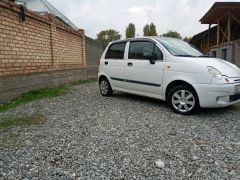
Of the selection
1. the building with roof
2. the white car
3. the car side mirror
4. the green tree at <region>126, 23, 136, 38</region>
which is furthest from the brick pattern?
the green tree at <region>126, 23, 136, 38</region>

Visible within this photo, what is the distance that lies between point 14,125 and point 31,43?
3882mm

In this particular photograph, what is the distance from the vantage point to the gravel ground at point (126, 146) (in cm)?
286

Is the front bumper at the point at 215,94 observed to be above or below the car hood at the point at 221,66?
below

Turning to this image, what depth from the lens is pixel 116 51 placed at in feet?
23.8

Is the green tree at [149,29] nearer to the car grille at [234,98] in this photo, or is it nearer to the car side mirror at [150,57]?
the car side mirror at [150,57]

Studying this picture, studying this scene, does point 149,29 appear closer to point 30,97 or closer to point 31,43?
point 31,43

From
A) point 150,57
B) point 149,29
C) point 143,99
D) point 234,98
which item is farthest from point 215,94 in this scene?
point 149,29

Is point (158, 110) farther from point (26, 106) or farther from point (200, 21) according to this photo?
point (200, 21)

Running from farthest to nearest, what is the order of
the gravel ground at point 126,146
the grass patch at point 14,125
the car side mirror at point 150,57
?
1. the car side mirror at point 150,57
2. the grass patch at point 14,125
3. the gravel ground at point 126,146

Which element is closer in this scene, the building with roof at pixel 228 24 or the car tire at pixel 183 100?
the car tire at pixel 183 100

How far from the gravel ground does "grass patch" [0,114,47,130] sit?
204 mm

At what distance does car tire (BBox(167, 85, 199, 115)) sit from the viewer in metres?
5.17

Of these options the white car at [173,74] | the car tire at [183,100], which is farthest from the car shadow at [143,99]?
the car tire at [183,100]

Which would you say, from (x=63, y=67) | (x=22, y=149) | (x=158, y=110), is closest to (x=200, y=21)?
(x=63, y=67)
